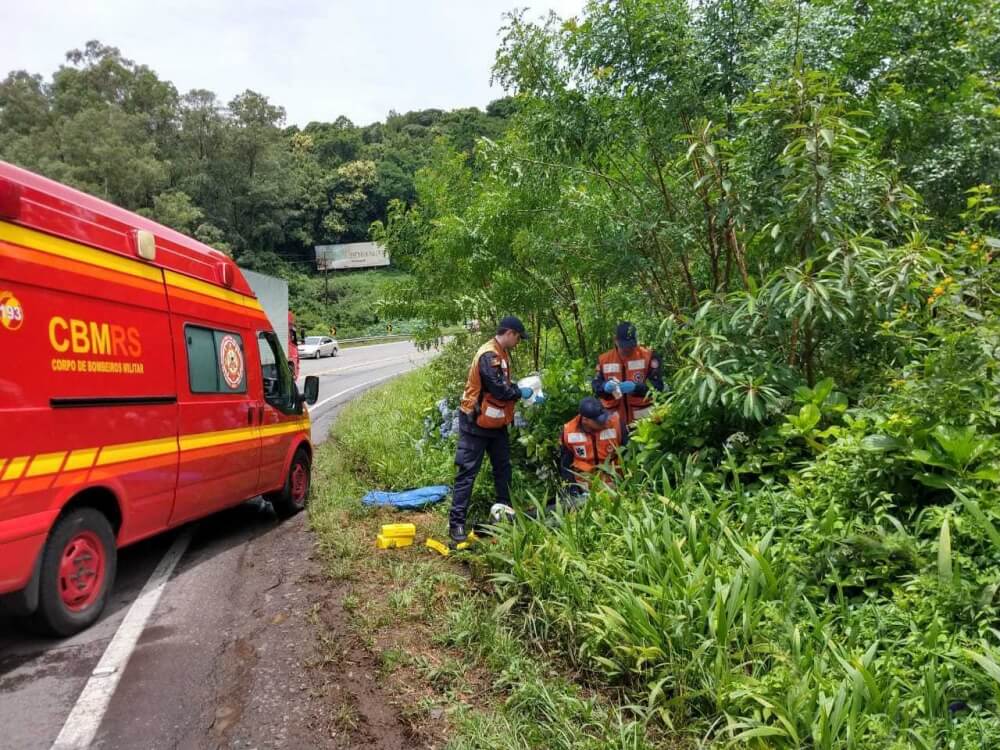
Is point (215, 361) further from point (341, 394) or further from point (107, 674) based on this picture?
point (341, 394)

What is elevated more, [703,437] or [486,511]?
[703,437]

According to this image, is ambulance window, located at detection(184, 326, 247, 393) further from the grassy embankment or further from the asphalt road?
the grassy embankment

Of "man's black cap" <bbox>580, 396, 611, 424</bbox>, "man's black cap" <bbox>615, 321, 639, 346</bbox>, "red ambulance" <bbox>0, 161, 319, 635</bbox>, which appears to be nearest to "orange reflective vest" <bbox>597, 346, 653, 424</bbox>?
"man's black cap" <bbox>615, 321, 639, 346</bbox>

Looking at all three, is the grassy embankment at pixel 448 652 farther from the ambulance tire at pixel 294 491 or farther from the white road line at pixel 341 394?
the white road line at pixel 341 394

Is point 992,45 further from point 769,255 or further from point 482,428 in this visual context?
point 482,428

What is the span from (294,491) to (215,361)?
184 centimetres

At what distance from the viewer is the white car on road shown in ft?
108

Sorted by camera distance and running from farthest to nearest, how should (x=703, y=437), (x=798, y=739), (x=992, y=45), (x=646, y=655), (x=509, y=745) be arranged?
1. (x=992, y=45)
2. (x=703, y=437)
3. (x=646, y=655)
4. (x=509, y=745)
5. (x=798, y=739)

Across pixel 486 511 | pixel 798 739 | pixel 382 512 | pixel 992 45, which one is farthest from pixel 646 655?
pixel 992 45

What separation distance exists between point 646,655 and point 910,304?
2671mm

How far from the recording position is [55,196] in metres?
3.70

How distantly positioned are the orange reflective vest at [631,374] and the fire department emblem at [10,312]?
4.42 metres

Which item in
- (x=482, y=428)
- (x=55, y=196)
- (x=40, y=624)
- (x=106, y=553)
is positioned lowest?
(x=40, y=624)

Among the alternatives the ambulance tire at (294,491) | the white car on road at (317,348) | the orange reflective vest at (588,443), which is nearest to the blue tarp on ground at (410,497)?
the ambulance tire at (294,491)
